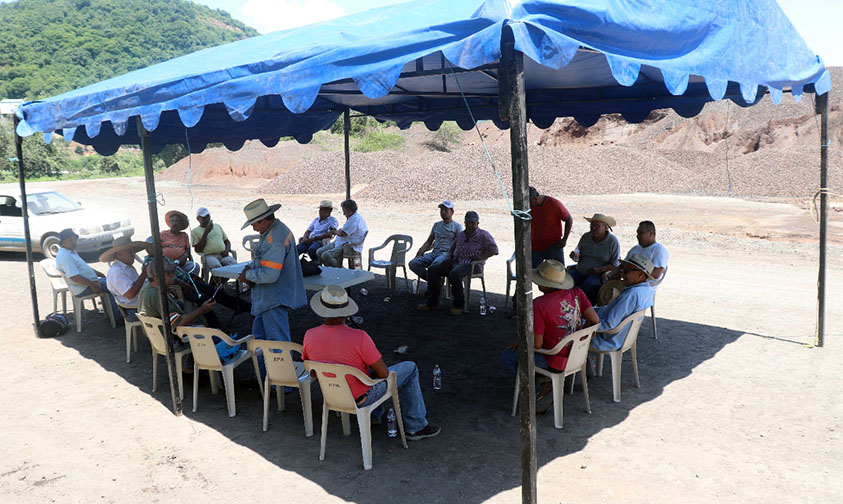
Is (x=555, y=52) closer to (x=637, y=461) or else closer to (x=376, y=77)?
(x=376, y=77)

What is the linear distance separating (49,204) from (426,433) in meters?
13.1

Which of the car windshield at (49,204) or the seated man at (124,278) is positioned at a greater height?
the car windshield at (49,204)

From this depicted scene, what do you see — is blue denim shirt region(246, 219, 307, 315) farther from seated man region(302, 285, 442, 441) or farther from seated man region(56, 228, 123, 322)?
seated man region(56, 228, 123, 322)

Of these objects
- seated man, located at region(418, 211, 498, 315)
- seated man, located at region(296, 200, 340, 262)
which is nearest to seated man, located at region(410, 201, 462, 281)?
seated man, located at region(418, 211, 498, 315)

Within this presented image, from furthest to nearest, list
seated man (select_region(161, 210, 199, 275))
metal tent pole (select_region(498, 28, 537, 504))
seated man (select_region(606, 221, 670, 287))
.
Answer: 1. seated man (select_region(161, 210, 199, 275))
2. seated man (select_region(606, 221, 670, 287))
3. metal tent pole (select_region(498, 28, 537, 504))

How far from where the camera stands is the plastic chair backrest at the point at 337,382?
4.14 metres

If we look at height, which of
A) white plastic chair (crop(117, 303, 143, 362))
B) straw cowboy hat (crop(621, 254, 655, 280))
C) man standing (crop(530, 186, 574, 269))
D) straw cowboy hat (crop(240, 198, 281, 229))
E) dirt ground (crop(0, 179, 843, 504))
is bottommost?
dirt ground (crop(0, 179, 843, 504))

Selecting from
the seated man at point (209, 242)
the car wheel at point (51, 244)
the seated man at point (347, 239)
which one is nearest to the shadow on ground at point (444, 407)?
the seated man at point (209, 242)

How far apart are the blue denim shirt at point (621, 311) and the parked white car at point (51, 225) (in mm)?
11820

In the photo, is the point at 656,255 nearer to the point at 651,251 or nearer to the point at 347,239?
the point at 651,251

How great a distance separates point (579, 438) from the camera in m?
4.74

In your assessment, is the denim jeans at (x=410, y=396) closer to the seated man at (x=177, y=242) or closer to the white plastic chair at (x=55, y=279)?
the seated man at (x=177, y=242)

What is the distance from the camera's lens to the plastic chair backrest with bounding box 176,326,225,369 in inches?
203

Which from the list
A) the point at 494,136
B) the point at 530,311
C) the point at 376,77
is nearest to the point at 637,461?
the point at 530,311
